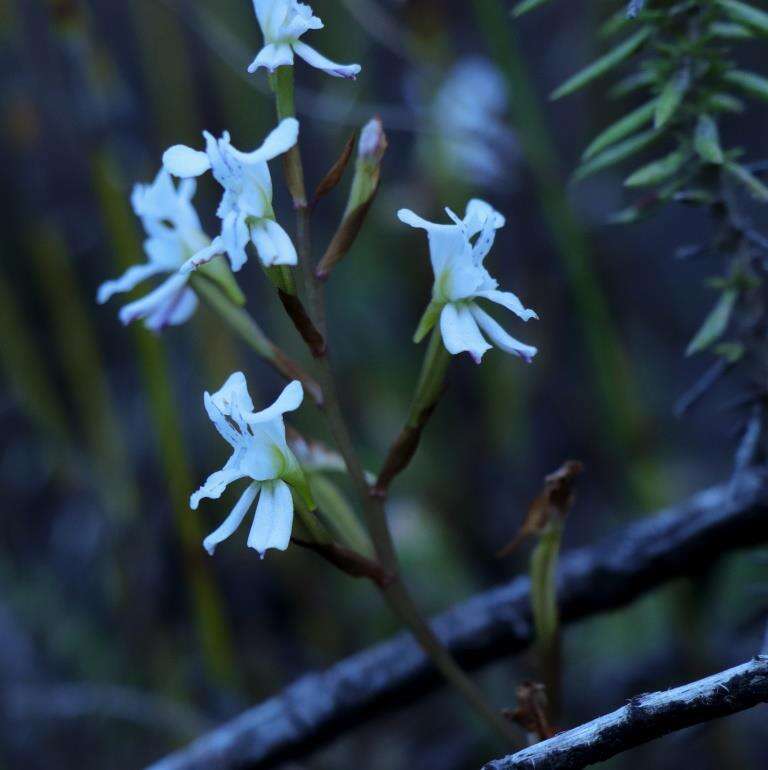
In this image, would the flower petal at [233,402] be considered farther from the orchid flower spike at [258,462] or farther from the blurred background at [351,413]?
the blurred background at [351,413]

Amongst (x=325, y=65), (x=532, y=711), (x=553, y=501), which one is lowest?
(x=532, y=711)

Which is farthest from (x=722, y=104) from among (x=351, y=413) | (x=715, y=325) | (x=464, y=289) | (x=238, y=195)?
(x=351, y=413)

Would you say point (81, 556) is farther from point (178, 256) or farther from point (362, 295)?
point (178, 256)

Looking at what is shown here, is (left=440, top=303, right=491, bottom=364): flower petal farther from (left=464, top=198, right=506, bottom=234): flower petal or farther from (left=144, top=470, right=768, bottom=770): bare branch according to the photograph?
(left=144, top=470, right=768, bottom=770): bare branch

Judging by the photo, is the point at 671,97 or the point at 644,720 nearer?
the point at 644,720

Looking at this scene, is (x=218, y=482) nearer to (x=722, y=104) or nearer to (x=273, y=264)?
(x=273, y=264)

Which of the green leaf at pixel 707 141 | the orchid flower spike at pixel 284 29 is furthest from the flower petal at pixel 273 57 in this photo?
the green leaf at pixel 707 141

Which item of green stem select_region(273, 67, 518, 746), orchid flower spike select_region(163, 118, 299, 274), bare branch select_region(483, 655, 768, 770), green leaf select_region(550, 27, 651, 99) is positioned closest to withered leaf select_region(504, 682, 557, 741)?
green stem select_region(273, 67, 518, 746)
